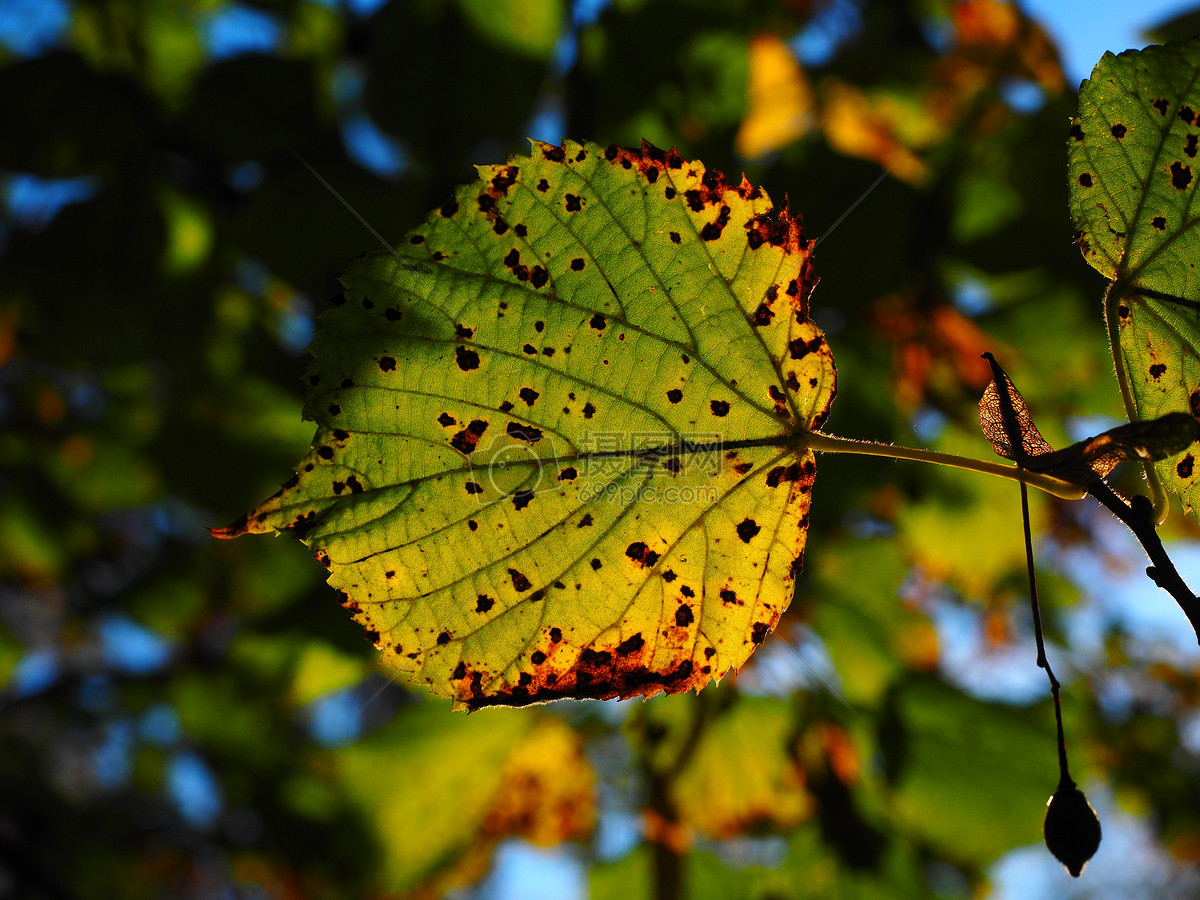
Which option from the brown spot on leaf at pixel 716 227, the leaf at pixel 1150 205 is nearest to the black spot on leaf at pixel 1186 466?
the leaf at pixel 1150 205

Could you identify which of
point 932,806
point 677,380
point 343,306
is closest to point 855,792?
point 932,806

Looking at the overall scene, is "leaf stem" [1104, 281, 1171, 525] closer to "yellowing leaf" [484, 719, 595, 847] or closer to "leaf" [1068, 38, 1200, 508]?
"leaf" [1068, 38, 1200, 508]

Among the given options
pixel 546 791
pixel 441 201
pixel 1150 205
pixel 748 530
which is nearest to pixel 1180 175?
pixel 1150 205

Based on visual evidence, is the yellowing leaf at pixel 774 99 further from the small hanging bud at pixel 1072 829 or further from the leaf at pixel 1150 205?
the small hanging bud at pixel 1072 829

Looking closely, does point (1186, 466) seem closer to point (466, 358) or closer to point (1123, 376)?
point (1123, 376)

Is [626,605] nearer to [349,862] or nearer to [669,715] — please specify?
[669,715]

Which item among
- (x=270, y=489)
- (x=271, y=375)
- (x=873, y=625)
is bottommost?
(x=873, y=625)
